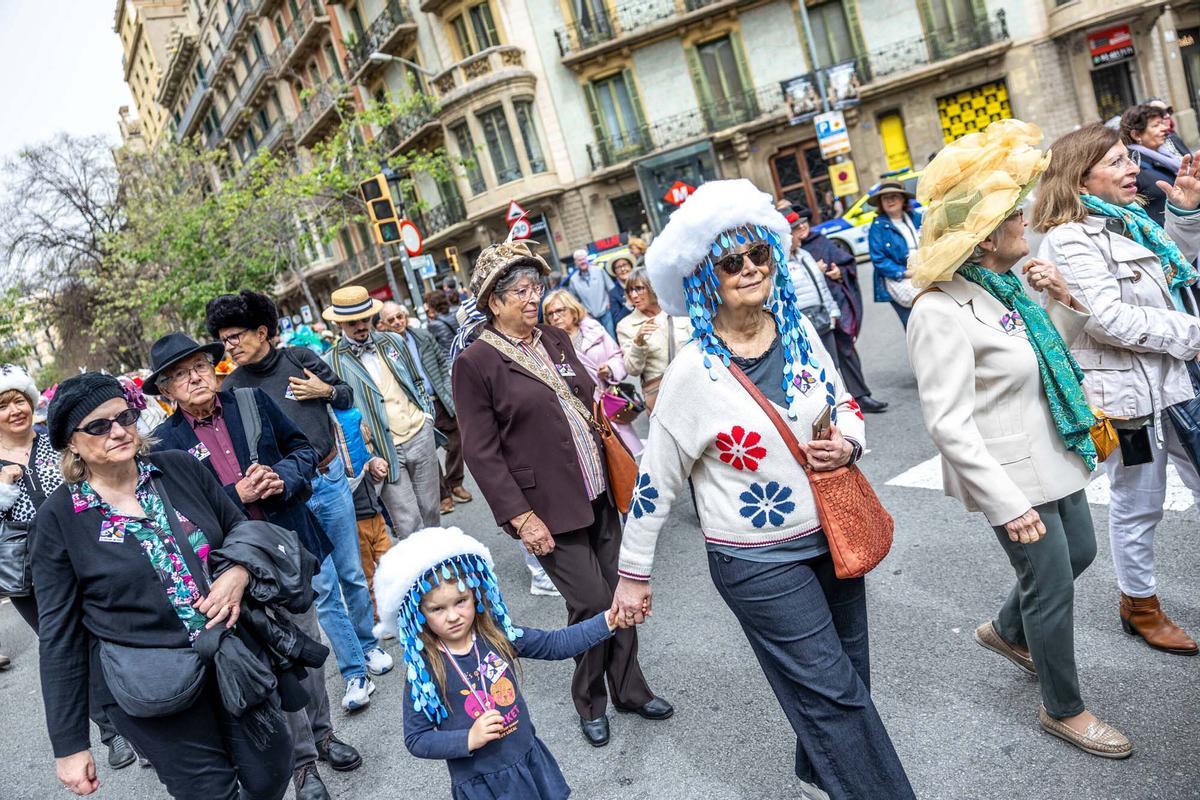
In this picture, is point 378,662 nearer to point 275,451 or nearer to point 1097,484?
point 275,451

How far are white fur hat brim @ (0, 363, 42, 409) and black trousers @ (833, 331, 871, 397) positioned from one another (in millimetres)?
5977

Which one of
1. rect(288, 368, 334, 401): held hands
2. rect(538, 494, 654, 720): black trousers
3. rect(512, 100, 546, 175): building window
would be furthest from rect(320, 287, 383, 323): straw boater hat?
rect(512, 100, 546, 175): building window

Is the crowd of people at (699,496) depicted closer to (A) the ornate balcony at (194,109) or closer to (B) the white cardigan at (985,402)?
(B) the white cardigan at (985,402)

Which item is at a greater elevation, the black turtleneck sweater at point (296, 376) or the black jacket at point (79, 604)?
the black turtleneck sweater at point (296, 376)

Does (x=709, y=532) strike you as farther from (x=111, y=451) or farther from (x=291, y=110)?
(x=291, y=110)

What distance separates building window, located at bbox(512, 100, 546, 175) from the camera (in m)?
30.7

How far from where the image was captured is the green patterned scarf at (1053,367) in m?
2.77

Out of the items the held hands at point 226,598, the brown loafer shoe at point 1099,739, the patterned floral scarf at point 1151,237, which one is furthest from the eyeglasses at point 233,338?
the brown loafer shoe at point 1099,739

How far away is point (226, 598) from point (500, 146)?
29.8 m

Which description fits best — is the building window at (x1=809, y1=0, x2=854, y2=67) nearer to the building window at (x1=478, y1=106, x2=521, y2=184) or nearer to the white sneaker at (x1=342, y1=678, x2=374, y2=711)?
the building window at (x1=478, y1=106, x2=521, y2=184)

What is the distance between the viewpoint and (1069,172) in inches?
132

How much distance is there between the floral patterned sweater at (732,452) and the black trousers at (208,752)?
5.06ft

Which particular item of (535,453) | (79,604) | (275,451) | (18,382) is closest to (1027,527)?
(535,453)

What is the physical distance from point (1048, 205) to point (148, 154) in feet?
104
